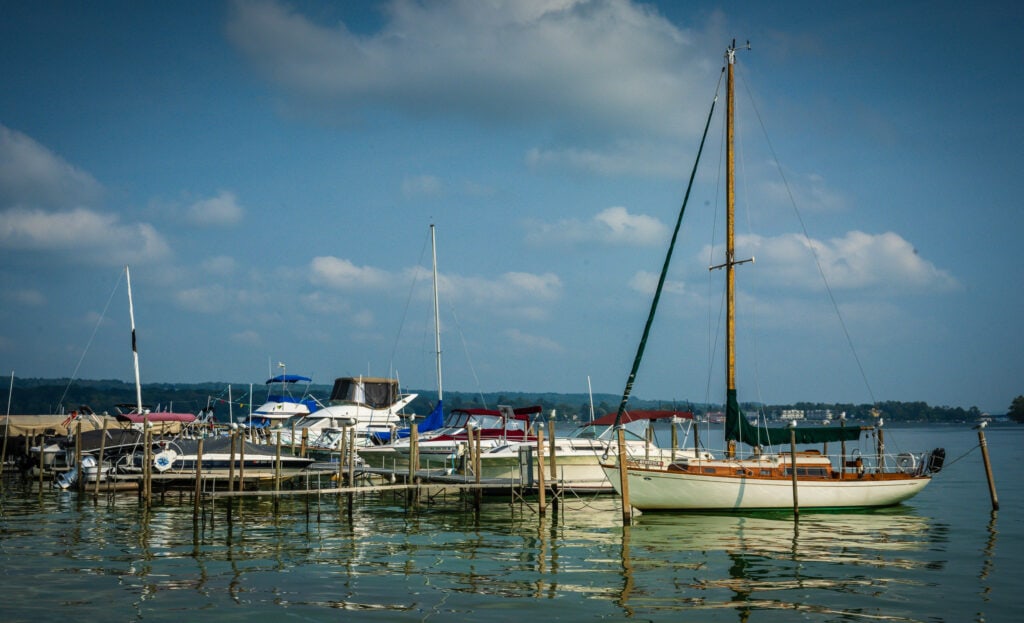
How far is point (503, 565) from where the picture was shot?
22.5 metres

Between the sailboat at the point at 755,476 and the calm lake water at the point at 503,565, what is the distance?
0.68 m

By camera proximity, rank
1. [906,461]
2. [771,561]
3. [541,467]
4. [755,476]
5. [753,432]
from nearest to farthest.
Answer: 1. [771,561]
2. [541,467]
3. [755,476]
4. [753,432]
5. [906,461]

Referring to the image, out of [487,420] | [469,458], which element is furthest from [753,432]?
[487,420]

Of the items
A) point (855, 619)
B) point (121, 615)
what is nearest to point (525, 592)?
point (855, 619)

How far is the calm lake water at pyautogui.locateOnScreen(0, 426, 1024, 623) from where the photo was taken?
17.8m

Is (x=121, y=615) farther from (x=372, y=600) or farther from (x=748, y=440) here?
(x=748, y=440)

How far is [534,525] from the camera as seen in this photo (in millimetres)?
29906

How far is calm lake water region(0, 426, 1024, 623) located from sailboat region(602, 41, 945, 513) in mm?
681

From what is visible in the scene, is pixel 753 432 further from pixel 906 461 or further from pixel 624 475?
pixel 906 461

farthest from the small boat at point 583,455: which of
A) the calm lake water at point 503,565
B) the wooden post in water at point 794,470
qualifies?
the wooden post in water at point 794,470

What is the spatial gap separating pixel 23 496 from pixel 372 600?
2751 centimetres

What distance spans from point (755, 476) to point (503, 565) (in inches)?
468

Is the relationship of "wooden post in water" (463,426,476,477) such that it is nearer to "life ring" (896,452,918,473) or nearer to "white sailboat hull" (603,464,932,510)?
"white sailboat hull" (603,464,932,510)

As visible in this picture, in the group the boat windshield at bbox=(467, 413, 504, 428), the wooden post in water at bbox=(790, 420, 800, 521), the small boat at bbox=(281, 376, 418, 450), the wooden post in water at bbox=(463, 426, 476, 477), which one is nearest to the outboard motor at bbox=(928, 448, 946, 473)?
the wooden post in water at bbox=(790, 420, 800, 521)
